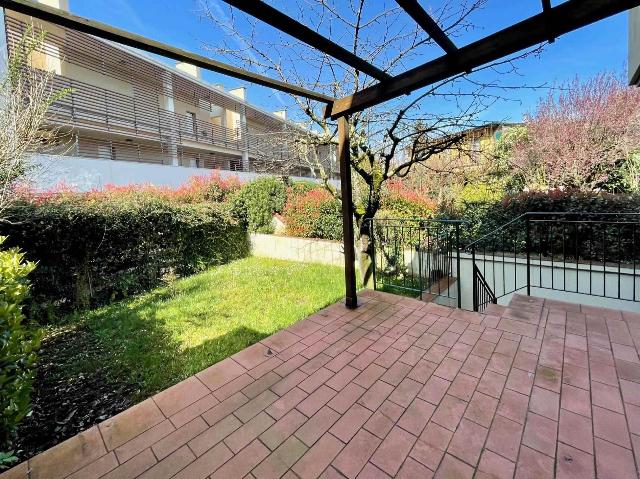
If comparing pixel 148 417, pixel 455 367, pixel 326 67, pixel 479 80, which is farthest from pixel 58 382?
pixel 479 80

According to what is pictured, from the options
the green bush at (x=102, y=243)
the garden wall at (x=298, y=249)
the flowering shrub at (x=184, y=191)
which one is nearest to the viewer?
the green bush at (x=102, y=243)

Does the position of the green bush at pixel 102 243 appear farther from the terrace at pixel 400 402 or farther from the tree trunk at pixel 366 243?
the tree trunk at pixel 366 243

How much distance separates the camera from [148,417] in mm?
2113

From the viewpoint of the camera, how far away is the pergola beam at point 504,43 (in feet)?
6.19

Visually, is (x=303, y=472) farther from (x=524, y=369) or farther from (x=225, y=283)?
(x=225, y=283)

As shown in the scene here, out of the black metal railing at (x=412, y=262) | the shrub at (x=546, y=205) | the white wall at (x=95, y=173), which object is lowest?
the black metal railing at (x=412, y=262)

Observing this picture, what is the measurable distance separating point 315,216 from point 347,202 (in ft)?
14.0

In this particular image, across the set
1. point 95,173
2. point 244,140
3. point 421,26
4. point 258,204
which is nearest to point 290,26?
point 421,26

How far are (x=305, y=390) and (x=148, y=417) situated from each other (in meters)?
1.12

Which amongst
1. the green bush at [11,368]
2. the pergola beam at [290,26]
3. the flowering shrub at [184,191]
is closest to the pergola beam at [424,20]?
the pergola beam at [290,26]

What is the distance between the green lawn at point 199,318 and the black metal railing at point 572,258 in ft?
10.1

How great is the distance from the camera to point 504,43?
88.5 inches

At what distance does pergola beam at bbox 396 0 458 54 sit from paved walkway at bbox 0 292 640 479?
8.24 feet

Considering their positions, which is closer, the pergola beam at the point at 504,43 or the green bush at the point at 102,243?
the pergola beam at the point at 504,43
